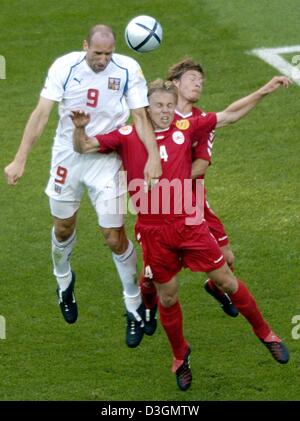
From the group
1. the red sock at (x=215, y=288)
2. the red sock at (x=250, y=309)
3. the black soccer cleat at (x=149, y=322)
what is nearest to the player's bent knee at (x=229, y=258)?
the red sock at (x=215, y=288)

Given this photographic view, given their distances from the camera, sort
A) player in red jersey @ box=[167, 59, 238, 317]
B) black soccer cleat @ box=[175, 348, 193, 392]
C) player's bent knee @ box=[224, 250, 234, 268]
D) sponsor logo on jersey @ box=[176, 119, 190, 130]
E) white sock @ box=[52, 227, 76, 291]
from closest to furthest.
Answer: sponsor logo on jersey @ box=[176, 119, 190, 130], black soccer cleat @ box=[175, 348, 193, 392], player in red jersey @ box=[167, 59, 238, 317], white sock @ box=[52, 227, 76, 291], player's bent knee @ box=[224, 250, 234, 268]

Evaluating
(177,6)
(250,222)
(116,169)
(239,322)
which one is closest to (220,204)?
(250,222)

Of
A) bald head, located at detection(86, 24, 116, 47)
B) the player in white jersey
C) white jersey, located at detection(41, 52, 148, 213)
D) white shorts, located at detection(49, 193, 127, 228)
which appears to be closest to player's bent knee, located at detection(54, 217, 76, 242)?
the player in white jersey

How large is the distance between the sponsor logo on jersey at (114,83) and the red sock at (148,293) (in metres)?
1.96

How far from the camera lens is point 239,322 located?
12430 mm

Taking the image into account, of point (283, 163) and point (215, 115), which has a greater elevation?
point (215, 115)

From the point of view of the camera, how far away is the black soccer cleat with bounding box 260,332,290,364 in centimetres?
1121

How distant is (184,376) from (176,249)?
1.20 m

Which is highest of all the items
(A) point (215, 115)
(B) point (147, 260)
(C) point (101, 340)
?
(A) point (215, 115)

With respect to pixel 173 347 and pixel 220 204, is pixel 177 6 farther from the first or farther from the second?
pixel 173 347

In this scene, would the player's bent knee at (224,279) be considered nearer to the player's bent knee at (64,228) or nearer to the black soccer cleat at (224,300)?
the black soccer cleat at (224,300)

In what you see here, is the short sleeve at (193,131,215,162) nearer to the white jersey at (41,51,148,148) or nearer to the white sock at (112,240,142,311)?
the white jersey at (41,51,148,148)

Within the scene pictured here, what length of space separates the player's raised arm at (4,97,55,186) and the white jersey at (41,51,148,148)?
13 cm

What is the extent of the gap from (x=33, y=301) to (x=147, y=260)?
2151 millimetres
